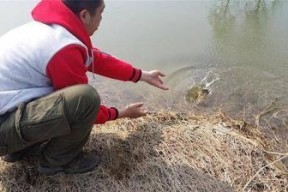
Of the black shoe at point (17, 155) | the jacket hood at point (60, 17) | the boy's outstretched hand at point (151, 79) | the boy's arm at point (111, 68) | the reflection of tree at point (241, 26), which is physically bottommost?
the black shoe at point (17, 155)

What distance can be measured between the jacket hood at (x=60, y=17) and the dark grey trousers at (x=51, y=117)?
30 centimetres

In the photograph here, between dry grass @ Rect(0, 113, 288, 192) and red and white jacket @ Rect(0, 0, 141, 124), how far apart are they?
1.79 ft

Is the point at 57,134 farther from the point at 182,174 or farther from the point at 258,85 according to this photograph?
the point at 258,85

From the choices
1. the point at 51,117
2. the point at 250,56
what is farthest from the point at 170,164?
the point at 250,56

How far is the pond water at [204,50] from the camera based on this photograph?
12.7ft

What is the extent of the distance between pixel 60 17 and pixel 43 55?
0.74 feet

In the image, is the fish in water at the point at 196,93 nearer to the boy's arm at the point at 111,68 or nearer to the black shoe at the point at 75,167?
the boy's arm at the point at 111,68

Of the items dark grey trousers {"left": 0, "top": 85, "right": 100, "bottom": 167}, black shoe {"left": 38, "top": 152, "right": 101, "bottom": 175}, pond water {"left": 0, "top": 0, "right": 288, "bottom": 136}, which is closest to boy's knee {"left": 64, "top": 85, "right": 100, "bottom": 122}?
dark grey trousers {"left": 0, "top": 85, "right": 100, "bottom": 167}

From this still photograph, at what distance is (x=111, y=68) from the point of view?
268cm

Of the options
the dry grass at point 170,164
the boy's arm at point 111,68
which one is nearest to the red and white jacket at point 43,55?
the boy's arm at point 111,68

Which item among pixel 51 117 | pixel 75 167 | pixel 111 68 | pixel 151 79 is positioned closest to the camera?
pixel 51 117

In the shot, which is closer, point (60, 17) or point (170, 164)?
point (60, 17)

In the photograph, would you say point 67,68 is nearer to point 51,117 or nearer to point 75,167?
point 51,117

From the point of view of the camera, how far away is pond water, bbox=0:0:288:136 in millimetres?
3883
